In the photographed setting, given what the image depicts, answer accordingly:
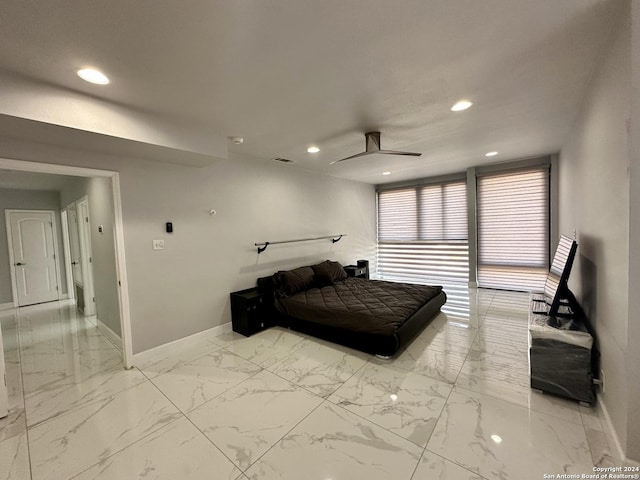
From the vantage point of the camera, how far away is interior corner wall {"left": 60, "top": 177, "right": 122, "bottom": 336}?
3369mm

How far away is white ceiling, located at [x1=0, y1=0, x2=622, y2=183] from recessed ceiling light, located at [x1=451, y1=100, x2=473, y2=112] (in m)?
0.07

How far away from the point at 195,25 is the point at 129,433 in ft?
9.02

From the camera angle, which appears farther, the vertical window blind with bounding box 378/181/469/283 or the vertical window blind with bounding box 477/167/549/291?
the vertical window blind with bounding box 378/181/469/283

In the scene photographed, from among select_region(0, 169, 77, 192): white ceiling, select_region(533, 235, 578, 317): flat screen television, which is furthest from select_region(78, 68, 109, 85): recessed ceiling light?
select_region(533, 235, 578, 317): flat screen television

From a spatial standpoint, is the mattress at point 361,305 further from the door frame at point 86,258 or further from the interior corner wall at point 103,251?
the door frame at point 86,258

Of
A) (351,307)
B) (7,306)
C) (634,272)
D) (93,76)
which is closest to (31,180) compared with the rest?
(7,306)

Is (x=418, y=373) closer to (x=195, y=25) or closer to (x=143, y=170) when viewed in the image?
(x=195, y=25)

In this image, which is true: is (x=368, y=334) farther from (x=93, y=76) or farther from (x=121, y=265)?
(x=93, y=76)

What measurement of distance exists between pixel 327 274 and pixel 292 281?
31.8 inches

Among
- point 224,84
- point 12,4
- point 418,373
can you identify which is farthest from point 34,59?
point 418,373

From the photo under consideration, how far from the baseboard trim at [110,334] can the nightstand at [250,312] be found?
57.2 inches

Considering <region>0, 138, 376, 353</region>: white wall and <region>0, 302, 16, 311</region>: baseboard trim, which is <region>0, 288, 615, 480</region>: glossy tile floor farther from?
<region>0, 302, 16, 311</region>: baseboard trim

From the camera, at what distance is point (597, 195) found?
207cm

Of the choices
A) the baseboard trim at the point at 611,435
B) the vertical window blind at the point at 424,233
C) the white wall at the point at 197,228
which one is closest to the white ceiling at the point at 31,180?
the white wall at the point at 197,228
